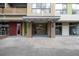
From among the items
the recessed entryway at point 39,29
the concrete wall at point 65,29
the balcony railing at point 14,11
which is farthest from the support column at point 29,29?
the concrete wall at point 65,29

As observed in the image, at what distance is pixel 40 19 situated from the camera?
76.1 feet

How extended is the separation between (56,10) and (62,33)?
13.8 ft

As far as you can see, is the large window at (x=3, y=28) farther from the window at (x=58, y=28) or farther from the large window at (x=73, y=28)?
the large window at (x=73, y=28)

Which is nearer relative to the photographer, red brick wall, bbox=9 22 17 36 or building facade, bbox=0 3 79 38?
building facade, bbox=0 3 79 38

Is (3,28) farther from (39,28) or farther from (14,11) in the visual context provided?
(39,28)

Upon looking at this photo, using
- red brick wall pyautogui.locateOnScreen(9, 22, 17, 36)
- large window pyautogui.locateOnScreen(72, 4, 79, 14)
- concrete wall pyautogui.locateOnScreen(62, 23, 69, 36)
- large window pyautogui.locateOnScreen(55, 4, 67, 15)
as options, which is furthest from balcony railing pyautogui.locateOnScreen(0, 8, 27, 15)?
large window pyautogui.locateOnScreen(72, 4, 79, 14)

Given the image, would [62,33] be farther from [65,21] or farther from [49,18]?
[49,18]

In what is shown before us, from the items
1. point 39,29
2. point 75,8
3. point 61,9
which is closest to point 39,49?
point 61,9

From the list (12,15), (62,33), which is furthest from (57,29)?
(12,15)

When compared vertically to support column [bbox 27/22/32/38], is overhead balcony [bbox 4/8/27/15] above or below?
above

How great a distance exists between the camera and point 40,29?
Answer: 2755cm

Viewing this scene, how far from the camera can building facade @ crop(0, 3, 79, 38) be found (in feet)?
77.5

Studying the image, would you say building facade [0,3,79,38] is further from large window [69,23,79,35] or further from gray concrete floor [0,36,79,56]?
gray concrete floor [0,36,79,56]

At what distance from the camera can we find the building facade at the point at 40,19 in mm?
23609
